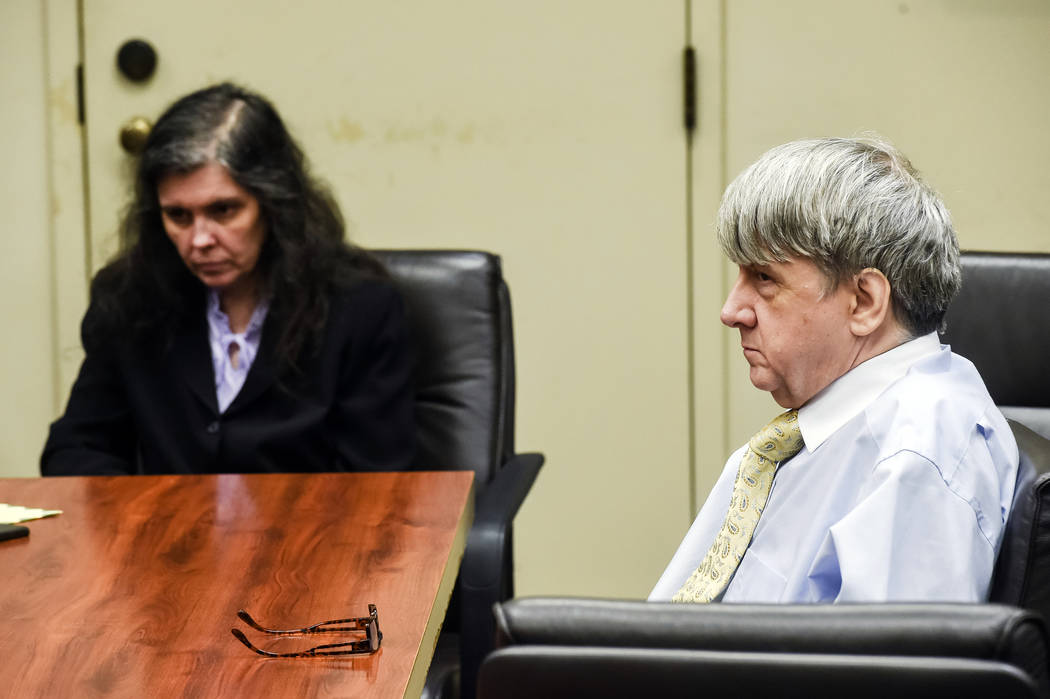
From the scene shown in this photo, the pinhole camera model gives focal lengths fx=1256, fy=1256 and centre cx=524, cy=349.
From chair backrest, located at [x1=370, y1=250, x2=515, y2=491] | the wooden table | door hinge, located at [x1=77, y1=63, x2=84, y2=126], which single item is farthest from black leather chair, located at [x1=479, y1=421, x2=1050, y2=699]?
door hinge, located at [x1=77, y1=63, x2=84, y2=126]

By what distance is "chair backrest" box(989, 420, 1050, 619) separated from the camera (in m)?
0.99

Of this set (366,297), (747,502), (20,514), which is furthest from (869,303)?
(366,297)

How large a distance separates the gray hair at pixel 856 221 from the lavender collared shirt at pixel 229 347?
3.78 ft

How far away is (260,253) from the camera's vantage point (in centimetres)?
220

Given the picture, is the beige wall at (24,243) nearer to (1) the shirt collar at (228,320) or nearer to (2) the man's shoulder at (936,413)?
(1) the shirt collar at (228,320)

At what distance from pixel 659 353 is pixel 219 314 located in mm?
1101

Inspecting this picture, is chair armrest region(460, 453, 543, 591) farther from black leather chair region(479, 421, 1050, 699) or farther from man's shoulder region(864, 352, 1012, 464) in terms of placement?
black leather chair region(479, 421, 1050, 699)

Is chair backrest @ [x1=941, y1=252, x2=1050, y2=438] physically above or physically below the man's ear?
below

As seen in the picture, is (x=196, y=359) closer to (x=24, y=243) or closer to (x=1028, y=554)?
(x=24, y=243)

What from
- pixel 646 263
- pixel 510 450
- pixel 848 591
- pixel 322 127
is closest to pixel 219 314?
pixel 510 450

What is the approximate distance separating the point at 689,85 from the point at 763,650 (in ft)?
7.38

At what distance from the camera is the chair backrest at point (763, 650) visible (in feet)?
2.15

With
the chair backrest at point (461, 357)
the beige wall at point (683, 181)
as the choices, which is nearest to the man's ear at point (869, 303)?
the chair backrest at point (461, 357)

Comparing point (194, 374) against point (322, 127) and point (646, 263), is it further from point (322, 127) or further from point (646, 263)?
point (646, 263)
